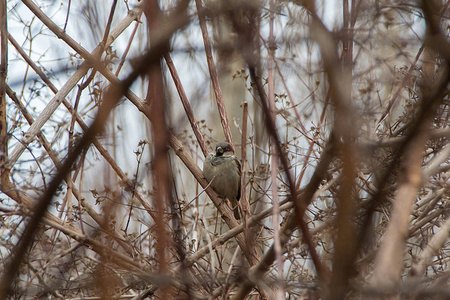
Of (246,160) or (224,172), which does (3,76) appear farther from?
(224,172)

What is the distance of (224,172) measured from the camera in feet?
18.5

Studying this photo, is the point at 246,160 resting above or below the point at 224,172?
below

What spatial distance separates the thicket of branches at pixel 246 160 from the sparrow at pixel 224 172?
76cm

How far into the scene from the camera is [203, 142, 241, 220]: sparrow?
5402mm

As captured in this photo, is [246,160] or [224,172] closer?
[246,160]

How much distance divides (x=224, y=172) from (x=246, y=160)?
243 centimetres

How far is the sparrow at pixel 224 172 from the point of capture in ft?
17.7

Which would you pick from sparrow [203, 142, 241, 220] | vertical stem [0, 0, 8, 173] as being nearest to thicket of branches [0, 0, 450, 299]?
vertical stem [0, 0, 8, 173]

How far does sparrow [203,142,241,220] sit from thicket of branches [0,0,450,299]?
76cm

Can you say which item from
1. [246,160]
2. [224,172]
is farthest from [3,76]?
[224,172]

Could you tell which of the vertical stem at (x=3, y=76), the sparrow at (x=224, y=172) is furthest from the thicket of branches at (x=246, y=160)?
the sparrow at (x=224, y=172)

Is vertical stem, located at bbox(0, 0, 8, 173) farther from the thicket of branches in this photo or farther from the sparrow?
the sparrow

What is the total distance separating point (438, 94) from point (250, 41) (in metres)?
0.56

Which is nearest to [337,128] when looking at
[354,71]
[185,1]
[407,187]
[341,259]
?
[407,187]
